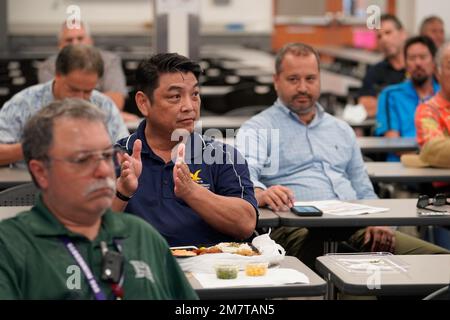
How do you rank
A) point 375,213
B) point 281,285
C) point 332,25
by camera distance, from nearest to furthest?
point 281,285 → point 375,213 → point 332,25

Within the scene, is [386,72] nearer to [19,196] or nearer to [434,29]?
[434,29]

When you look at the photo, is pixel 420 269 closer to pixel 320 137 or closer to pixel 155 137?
pixel 155 137

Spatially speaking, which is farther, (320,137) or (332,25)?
(332,25)

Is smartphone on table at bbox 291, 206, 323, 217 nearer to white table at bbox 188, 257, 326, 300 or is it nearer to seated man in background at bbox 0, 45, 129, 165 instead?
white table at bbox 188, 257, 326, 300

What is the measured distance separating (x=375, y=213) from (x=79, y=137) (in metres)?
1.90

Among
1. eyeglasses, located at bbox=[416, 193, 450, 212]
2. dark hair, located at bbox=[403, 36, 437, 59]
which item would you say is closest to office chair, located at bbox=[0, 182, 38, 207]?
eyeglasses, located at bbox=[416, 193, 450, 212]

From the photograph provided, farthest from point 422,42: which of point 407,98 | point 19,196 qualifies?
point 19,196

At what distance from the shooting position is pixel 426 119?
16.5 ft

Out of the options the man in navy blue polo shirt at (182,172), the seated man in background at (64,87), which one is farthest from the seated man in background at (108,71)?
the man in navy blue polo shirt at (182,172)

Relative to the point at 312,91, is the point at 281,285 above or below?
below

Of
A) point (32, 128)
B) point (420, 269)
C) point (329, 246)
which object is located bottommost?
point (329, 246)

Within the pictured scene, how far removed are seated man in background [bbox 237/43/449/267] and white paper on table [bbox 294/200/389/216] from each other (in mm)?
406

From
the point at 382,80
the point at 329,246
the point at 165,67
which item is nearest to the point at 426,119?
the point at 329,246

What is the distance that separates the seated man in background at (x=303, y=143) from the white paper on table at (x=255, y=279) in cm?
162
